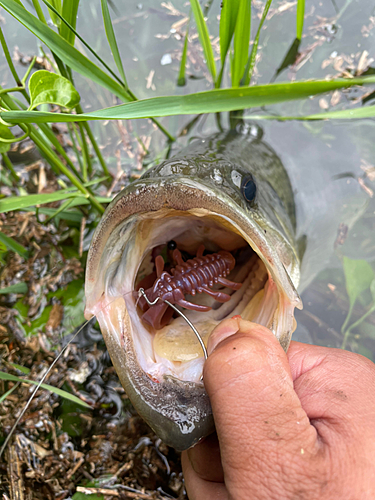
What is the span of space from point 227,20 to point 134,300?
1866 mm

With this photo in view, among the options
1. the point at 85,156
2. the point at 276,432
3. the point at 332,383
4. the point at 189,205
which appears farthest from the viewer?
the point at 85,156

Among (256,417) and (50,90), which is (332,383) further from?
(50,90)

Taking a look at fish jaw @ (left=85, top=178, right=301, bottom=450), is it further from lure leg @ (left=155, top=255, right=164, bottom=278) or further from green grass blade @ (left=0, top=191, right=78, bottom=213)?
green grass blade @ (left=0, top=191, right=78, bottom=213)

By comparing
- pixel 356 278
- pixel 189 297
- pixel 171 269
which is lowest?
pixel 356 278

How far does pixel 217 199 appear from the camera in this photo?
1447 millimetres

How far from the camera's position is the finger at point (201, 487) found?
1.77m

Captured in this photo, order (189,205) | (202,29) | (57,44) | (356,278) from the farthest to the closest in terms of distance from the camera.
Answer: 1. (356,278)
2. (202,29)
3. (57,44)
4. (189,205)

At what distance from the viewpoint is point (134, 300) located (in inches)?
74.6

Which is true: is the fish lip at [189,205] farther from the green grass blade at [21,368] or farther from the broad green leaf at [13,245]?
the green grass blade at [21,368]

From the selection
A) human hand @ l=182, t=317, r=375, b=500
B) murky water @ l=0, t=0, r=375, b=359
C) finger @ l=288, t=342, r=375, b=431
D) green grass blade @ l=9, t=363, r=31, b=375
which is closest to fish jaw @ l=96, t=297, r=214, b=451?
human hand @ l=182, t=317, r=375, b=500

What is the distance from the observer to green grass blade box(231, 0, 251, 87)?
7.75 feet

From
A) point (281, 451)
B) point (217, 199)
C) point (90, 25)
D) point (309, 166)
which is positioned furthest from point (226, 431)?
point (90, 25)

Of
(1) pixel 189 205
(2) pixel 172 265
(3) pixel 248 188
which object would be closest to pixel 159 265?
(2) pixel 172 265

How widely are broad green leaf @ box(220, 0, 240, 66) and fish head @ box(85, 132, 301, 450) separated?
931 millimetres
